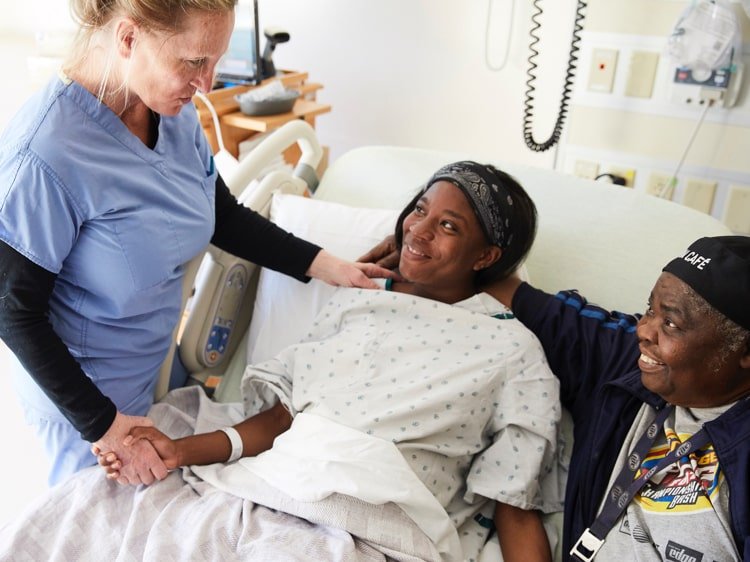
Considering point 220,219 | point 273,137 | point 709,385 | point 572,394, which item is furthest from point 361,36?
point 709,385

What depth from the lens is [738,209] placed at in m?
2.52

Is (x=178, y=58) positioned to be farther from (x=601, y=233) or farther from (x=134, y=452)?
(x=601, y=233)

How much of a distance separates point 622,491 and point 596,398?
223 millimetres

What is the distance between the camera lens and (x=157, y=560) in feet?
3.91

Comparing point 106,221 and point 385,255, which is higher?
point 106,221

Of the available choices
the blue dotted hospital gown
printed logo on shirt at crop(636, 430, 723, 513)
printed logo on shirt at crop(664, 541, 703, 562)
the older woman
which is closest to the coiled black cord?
the blue dotted hospital gown

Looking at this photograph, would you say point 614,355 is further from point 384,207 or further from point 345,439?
point 384,207

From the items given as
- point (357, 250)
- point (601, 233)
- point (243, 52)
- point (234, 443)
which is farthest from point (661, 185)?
point (234, 443)

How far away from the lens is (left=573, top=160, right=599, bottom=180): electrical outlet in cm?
275

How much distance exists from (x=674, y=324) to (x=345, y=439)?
2.12 ft

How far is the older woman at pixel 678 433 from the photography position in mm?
1157

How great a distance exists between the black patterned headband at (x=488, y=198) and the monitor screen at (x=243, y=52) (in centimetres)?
166

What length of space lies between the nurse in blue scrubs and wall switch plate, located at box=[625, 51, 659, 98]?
67.3 inches

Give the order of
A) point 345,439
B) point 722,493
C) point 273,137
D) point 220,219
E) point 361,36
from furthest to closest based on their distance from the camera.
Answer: point 361,36 < point 273,137 < point 220,219 < point 345,439 < point 722,493
